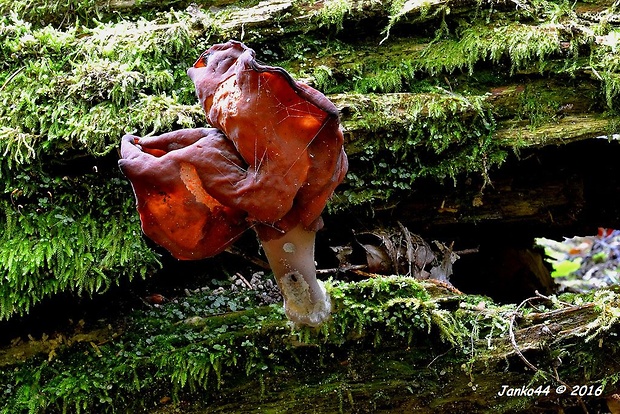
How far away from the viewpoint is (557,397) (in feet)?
7.76

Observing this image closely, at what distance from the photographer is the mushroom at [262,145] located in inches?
71.5

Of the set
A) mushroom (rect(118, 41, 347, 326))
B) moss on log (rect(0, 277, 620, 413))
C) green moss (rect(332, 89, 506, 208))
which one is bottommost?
moss on log (rect(0, 277, 620, 413))

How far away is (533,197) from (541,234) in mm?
469

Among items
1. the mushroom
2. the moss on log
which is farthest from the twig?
the mushroom

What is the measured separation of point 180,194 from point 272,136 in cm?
43

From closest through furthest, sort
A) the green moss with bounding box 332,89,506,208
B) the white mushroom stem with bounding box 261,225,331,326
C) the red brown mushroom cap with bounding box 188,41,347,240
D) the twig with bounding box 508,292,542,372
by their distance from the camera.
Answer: the red brown mushroom cap with bounding box 188,41,347,240 < the white mushroom stem with bounding box 261,225,331,326 < the twig with bounding box 508,292,542,372 < the green moss with bounding box 332,89,506,208

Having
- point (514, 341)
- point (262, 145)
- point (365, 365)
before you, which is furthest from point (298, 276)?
point (514, 341)

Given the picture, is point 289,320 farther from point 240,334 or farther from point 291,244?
point 291,244

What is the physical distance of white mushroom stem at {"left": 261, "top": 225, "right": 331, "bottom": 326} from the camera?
2199mm

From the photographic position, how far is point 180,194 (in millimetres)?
1943

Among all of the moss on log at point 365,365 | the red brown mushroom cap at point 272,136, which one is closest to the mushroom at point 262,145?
the red brown mushroom cap at point 272,136

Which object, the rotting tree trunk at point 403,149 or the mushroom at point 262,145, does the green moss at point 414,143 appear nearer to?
the rotting tree trunk at point 403,149

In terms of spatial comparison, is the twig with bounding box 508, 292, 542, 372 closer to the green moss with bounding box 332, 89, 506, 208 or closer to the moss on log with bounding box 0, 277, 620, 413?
the moss on log with bounding box 0, 277, 620, 413

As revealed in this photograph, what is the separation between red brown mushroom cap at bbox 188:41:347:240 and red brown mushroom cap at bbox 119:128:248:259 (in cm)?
9
